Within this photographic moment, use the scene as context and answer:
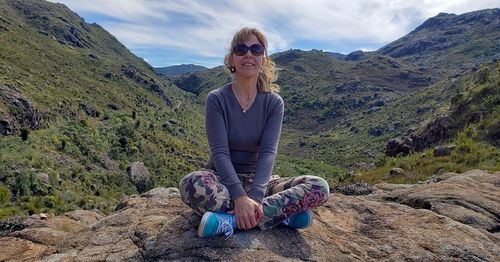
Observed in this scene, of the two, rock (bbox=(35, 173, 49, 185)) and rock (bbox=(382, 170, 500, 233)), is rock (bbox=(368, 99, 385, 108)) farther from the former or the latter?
rock (bbox=(382, 170, 500, 233))

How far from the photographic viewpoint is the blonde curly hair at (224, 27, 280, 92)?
Answer: 19.2 ft

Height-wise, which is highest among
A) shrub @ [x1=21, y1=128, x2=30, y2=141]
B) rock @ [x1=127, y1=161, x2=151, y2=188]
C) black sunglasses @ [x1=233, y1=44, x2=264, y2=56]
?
black sunglasses @ [x1=233, y1=44, x2=264, y2=56]

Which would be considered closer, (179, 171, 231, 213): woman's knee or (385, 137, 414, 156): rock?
(179, 171, 231, 213): woman's knee

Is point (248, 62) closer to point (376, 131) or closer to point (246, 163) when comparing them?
point (246, 163)

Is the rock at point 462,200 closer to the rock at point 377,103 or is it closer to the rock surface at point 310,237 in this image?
the rock surface at point 310,237

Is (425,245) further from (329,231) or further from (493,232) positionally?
(493,232)

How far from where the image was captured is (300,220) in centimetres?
552

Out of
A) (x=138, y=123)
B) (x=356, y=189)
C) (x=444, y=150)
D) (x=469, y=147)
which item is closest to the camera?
(x=356, y=189)

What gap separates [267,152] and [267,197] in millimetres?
691

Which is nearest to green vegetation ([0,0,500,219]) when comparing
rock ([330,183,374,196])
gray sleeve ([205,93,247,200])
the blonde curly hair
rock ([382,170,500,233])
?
the blonde curly hair

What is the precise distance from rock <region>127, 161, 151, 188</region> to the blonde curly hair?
42855mm

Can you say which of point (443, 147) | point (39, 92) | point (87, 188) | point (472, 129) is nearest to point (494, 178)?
point (443, 147)

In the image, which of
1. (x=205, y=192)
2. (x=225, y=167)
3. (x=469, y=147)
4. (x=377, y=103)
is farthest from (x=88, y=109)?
(x=377, y=103)

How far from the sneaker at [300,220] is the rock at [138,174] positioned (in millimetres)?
43357
